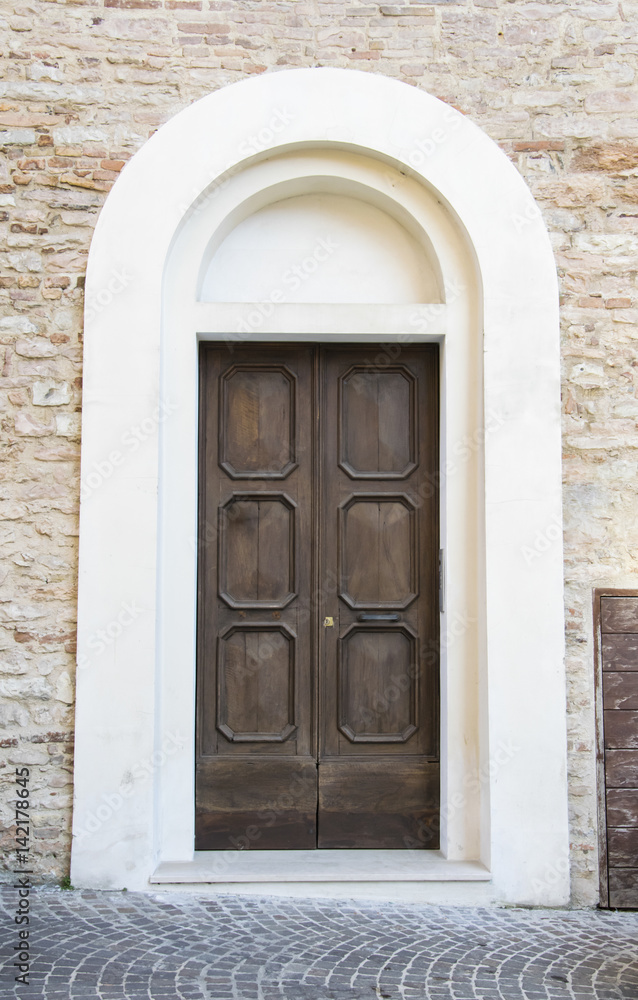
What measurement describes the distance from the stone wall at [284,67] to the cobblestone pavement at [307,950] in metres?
0.78

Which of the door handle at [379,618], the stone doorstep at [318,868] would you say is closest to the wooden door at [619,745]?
the stone doorstep at [318,868]

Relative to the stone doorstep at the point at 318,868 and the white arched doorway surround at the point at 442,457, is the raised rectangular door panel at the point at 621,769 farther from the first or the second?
the stone doorstep at the point at 318,868

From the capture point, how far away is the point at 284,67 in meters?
4.22

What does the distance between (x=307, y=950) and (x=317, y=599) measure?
1.66 metres

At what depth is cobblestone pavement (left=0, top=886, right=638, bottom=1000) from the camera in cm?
309

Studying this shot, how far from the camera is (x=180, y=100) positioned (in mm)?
4219

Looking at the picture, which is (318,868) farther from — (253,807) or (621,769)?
(621,769)

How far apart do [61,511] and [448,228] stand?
2.49 meters

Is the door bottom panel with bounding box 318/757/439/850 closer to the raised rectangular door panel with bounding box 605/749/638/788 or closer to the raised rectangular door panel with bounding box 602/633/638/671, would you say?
the raised rectangular door panel with bounding box 605/749/638/788

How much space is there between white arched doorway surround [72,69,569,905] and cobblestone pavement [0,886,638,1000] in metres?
0.17

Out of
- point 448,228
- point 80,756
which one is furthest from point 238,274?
point 80,756

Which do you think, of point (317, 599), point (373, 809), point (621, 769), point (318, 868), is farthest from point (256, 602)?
point (621, 769)

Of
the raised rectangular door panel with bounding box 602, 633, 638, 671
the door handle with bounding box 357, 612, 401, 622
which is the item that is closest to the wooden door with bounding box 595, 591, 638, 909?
the raised rectangular door panel with bounding box 602, 633, 638, 671

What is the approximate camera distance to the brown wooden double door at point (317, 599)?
14.0 ft
